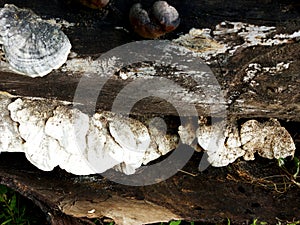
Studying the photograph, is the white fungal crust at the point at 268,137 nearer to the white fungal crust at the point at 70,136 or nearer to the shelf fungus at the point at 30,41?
the white fungal crust at the point at 70,136

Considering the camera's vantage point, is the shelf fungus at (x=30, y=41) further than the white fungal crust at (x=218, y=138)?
No

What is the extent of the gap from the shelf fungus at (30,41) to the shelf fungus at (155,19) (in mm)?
300

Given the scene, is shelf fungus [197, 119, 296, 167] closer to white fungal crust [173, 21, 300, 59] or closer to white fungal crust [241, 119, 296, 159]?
white fungal crust [241, 119, 296, 159]

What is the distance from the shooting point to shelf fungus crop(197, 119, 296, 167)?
8.75 feet

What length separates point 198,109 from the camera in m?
2.55

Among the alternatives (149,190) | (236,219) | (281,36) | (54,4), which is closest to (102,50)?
(54,4)

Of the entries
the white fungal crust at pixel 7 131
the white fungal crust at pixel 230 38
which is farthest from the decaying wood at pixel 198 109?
the white fungal crust at pixel 7 131

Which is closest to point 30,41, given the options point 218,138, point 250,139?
point 218,138

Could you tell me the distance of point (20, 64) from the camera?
2047mm

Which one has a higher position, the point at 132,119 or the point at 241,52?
the point at 241,52

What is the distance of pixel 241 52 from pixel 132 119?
77cm

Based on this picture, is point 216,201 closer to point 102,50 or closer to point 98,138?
point 98,138

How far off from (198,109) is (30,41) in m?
0.90

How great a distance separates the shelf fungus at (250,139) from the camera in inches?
105
